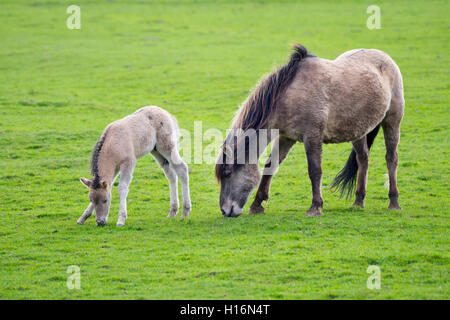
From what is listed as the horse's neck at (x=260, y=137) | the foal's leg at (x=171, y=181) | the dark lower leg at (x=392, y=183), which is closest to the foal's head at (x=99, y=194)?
the foal's leg at (x=171, y=181)

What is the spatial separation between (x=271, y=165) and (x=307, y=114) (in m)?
1.36

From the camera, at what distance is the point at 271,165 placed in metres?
11.0

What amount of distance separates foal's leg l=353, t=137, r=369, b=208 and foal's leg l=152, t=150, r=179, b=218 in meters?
3.81

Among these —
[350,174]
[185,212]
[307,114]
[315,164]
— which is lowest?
[185,212]

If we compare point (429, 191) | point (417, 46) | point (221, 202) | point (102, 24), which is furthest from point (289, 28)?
point (221, 202)

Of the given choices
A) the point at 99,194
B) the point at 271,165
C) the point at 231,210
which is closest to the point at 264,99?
the point at 271,165

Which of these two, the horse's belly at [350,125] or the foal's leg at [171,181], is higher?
the horse's belly at [350,125]

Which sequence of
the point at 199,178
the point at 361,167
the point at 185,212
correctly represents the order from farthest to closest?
the point at 199,178, the point at 361,167, the point at 185,212

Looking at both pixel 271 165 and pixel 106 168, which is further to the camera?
pixel 271 165

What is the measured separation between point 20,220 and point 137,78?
1647 centimetres

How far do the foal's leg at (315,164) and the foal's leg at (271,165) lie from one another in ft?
2.25

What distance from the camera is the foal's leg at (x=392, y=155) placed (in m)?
11.3

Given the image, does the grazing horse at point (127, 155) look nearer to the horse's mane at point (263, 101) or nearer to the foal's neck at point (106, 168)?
the foal's neck at point (106, 168)

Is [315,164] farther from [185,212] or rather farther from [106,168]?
[106,168]
